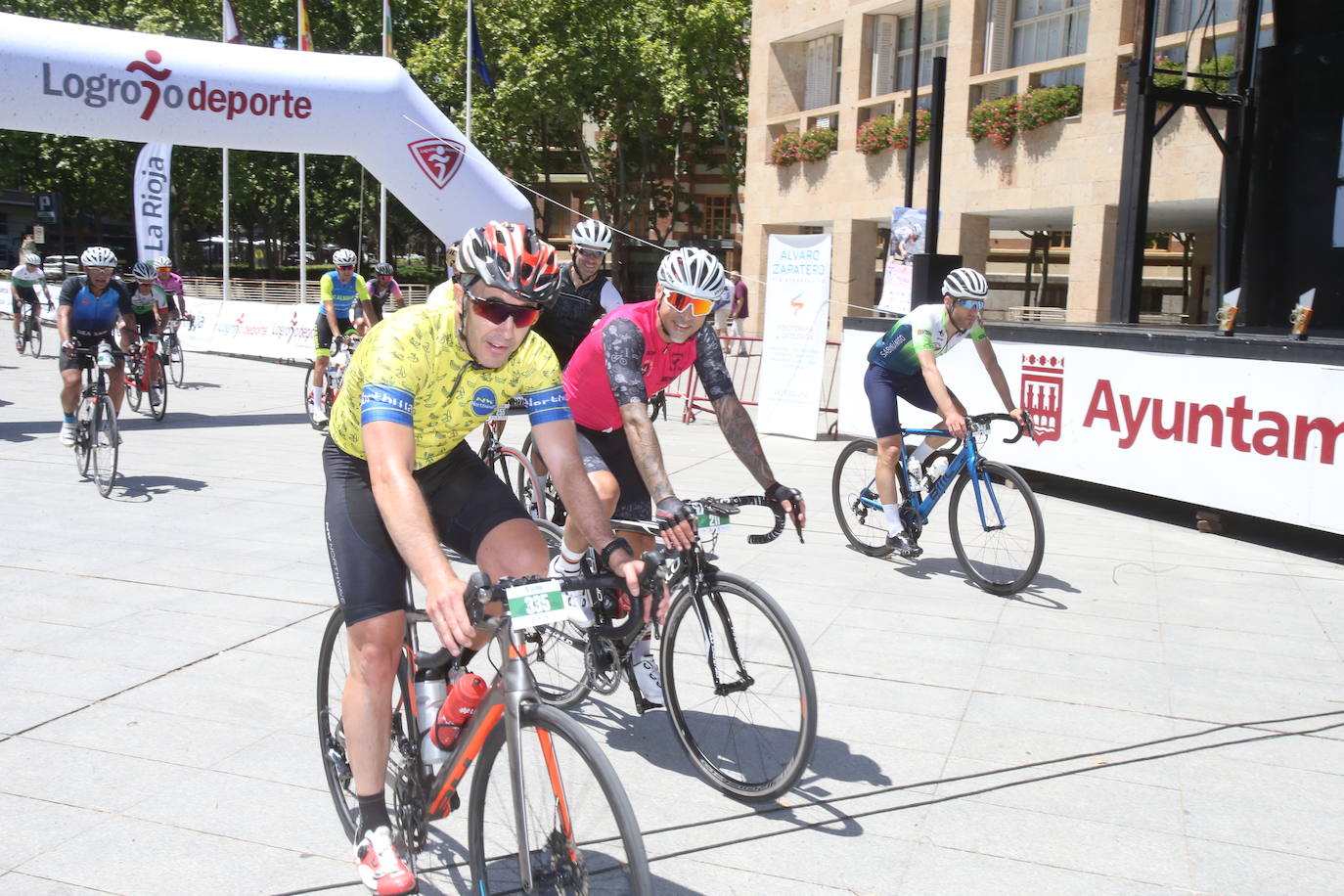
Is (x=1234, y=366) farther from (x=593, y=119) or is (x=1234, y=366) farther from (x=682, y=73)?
(x=593, y=119)

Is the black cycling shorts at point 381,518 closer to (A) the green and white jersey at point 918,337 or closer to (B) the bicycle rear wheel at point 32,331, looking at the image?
(A) the green and white jersey at point 918,337

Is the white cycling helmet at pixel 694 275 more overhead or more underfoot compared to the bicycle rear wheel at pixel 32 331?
Result: more overhead

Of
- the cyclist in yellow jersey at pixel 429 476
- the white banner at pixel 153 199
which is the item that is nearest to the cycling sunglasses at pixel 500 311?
the cyclist in yellow jersey at pixel 429 476

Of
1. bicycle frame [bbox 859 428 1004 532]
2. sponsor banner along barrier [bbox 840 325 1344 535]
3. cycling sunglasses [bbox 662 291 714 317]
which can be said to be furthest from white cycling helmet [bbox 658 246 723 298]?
sponsor banner along barrier [bbox 840 325 1344 535]

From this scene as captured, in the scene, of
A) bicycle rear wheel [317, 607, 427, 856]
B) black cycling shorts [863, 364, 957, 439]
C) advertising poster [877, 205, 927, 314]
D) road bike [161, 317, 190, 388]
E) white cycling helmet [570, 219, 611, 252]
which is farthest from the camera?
road bike [161, 317, 190, 388]

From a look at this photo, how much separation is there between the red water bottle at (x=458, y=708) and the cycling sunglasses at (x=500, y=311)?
0.98m

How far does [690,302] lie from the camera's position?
4418 millimetres

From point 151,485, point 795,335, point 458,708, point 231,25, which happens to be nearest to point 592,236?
point 458,708

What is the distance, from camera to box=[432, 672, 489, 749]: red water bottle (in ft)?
9.94

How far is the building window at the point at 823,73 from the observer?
30.5 m

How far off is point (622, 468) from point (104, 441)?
241 inches

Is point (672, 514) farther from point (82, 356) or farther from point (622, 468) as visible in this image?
point (82, 356)

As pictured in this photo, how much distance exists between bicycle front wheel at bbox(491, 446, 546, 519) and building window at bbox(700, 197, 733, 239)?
49.4 metres

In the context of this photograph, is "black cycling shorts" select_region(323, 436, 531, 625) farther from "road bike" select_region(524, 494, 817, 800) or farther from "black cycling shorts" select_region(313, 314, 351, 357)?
"black cycling shorts" select_region(313, 314, 351, 357)
